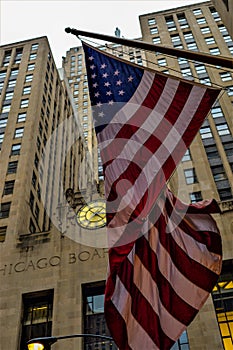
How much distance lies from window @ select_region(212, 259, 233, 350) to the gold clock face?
34.0 ft

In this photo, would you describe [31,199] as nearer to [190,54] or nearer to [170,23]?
[190,54]

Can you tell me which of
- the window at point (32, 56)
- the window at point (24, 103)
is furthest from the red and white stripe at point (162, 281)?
the window at point (32, 56)

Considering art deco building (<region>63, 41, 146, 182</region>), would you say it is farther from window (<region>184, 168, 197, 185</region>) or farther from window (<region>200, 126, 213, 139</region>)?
window (<region>184, 168, 197, 185</region>)

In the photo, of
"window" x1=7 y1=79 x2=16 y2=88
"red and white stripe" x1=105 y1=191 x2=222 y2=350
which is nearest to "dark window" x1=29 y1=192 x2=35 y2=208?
"window" x1=7 y1=79 x2=16 y2=88

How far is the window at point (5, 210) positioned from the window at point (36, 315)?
12.5m

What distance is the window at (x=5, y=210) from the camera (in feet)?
123

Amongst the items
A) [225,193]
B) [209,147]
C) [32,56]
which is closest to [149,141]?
[225,193]

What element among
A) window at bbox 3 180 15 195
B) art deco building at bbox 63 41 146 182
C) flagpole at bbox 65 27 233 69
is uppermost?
art deco building at bbox 63 41 146 182

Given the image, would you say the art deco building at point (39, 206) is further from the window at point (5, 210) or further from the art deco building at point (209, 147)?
the art deco building at point (209, 147)

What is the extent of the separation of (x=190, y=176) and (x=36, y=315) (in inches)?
817

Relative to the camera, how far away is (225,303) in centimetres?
2439

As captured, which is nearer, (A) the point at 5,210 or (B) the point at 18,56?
(A) the point at 5,210

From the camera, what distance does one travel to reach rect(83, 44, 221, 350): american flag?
433 inches

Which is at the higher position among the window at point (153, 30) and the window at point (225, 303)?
the window at point (153, 30)
